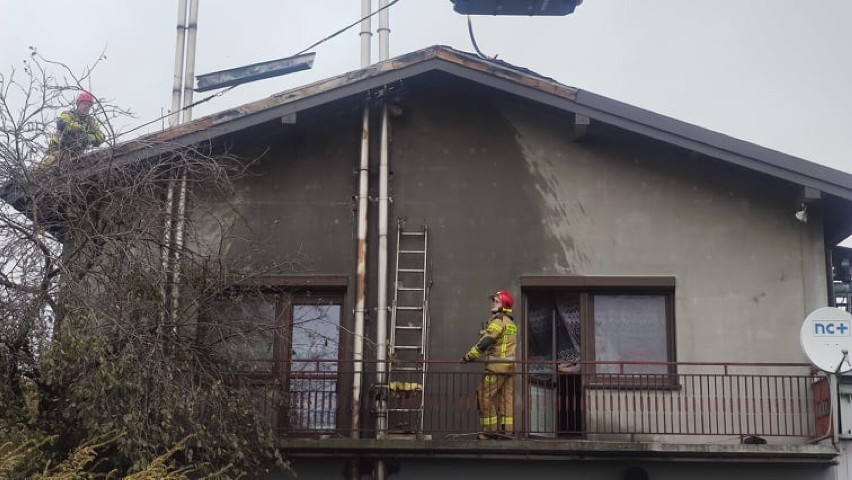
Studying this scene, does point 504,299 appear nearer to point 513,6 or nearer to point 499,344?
point 499,344

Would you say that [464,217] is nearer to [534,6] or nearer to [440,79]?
[440,79]

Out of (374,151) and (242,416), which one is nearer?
(242,416)

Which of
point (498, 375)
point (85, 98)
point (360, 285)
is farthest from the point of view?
point (360, 285)

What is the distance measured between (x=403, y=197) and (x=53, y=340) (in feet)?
20.7

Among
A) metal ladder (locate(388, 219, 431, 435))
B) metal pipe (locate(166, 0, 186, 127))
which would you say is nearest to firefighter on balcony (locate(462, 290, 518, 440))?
metal ladder (locate(388, 219, 431, 435))

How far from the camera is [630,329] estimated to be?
56.3 feet

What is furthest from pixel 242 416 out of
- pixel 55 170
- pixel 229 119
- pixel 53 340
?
pixel 229 119

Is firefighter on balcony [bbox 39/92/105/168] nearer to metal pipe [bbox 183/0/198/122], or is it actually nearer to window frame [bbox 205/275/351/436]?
window frame [bbox 205/275/351/436]

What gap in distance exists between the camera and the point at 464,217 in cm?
1753

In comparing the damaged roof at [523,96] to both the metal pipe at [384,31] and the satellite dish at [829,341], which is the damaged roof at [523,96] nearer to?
the satellite dish at [829,341]

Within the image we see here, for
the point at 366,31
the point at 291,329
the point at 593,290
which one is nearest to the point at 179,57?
the point at 366,31

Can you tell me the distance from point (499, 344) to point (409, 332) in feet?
5.00

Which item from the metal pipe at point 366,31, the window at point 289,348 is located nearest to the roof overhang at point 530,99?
the window at point 289,348

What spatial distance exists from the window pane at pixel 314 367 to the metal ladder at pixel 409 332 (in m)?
0.80
